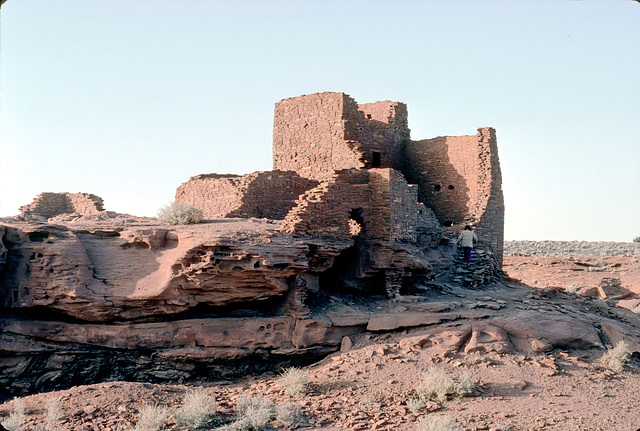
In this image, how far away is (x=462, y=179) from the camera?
18.6 metres

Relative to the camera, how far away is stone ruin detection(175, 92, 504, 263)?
591 inches

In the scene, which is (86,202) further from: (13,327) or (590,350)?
(590,350)

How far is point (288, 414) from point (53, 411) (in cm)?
389

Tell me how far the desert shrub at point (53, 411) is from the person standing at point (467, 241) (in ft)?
38.5

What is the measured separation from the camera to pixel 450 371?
1150 centimetres

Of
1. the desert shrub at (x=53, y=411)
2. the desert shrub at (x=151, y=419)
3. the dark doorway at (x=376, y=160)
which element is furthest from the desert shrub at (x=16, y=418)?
the dark doorway at (x=376, y=160)

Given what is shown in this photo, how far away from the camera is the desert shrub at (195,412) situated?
9359mm

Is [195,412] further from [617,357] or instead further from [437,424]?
[617,357]

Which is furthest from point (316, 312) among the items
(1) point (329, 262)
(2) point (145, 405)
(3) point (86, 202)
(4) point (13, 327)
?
(3) point (86, 202)

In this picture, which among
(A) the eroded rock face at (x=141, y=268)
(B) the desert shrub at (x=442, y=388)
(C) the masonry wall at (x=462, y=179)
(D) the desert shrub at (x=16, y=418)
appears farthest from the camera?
(C) the masonry wall at (x=462, y=179)

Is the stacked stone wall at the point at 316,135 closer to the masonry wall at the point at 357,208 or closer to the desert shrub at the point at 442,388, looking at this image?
the masonry wall at the point at 357,208

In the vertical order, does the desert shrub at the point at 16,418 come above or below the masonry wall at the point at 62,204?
below

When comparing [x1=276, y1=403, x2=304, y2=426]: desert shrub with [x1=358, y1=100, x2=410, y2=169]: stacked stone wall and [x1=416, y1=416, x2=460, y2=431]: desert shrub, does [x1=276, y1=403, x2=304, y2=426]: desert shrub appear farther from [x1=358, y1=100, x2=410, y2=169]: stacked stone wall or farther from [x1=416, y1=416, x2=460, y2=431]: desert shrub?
[x1=358, y1=100, x2=410, y2=169]: stacked stone wall

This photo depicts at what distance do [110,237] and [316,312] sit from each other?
5184 mm
